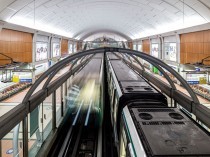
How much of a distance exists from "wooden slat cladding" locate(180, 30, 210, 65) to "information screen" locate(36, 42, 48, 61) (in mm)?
10595

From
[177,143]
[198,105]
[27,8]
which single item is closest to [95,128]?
[198,105]

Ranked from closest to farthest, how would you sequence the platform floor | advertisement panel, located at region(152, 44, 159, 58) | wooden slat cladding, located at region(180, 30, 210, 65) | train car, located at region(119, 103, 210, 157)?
train car, located at region(119, 103, 210, 157) < the platform floor < wooden slat cladding, located at region(180, 30, 210, 65) < advertisement panel, located at region(152, 44, 159, 58)

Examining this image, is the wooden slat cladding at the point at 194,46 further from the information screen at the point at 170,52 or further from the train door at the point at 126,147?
the train door at the point at 126,147

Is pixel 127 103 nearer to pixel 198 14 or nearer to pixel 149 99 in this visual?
pixel 149 99

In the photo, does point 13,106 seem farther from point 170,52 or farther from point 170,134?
point 170,52

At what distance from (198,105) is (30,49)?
582 inches

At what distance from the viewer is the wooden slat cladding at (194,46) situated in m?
13.0

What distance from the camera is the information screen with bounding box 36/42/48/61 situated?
1757 cm

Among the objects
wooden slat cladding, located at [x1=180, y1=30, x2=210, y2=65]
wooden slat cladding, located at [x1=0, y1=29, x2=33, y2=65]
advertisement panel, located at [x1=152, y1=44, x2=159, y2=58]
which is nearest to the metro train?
wooden slat cladding, located at [x1=0, y1=29, x2=33, y2=65]

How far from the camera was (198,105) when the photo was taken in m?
3.13

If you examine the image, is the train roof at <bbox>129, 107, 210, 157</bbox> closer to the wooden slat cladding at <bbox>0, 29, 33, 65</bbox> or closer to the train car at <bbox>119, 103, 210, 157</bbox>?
the train car at <bbox>119, 103, 210, 157</bbox>

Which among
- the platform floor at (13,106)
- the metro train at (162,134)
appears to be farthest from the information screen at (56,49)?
the metro train at (162,134)

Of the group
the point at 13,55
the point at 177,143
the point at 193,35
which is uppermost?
the point at 193,35

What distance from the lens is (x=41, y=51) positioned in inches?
735
